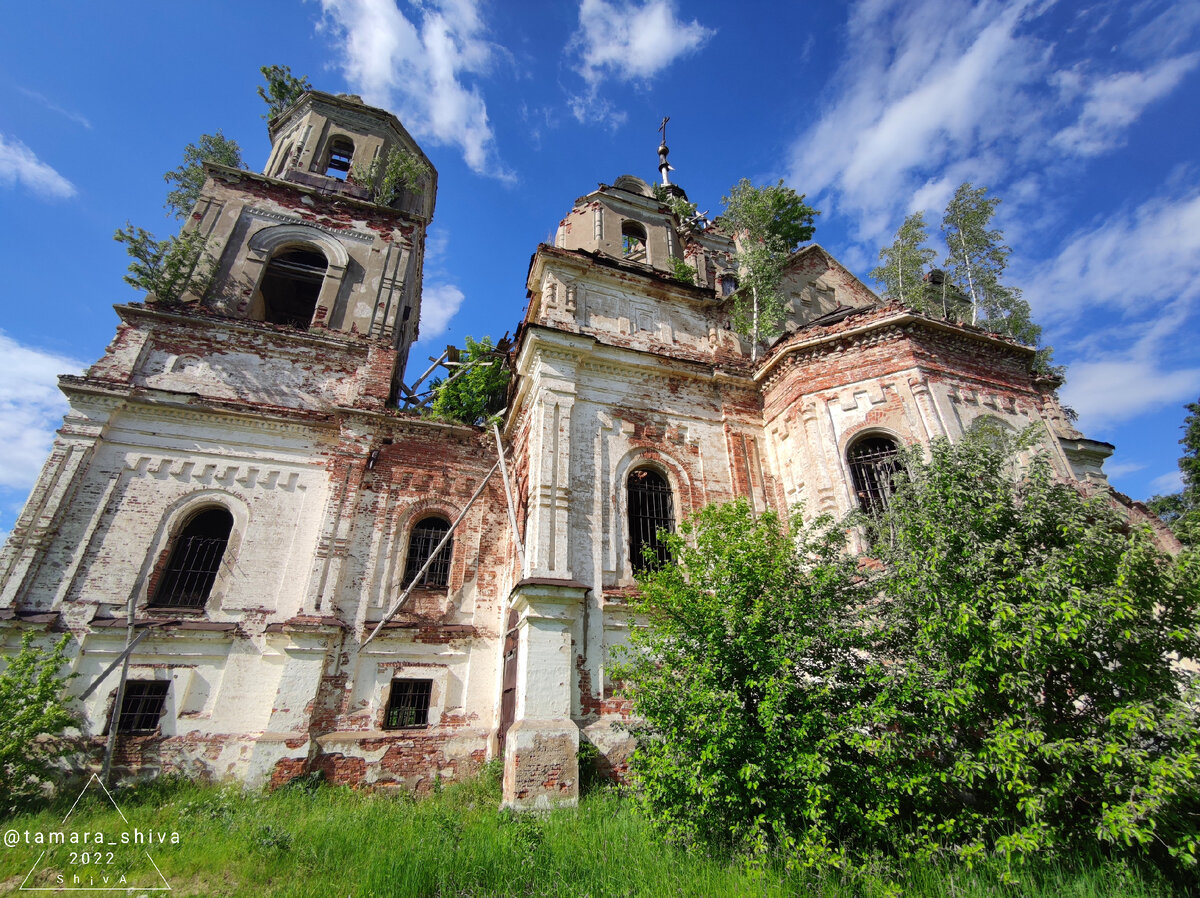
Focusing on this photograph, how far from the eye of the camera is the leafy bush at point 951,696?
540 cm

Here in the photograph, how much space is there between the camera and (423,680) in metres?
12.0

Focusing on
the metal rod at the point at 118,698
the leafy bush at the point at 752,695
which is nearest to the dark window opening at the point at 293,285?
the metal rod at the point at 118,698

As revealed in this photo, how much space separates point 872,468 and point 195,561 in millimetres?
14357

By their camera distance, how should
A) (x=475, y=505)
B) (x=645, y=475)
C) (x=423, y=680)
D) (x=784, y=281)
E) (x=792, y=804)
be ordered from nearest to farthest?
(x=792, y=804)
(x=423, y=680)
(x=645, y=475)
(x=475, y=505)
(x=784, y=281)

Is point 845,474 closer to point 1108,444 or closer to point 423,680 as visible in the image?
point 1108,444

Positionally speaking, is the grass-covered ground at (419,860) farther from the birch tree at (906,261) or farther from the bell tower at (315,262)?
the birch tree at (906,261)

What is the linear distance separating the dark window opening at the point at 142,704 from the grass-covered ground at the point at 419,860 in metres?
1.63

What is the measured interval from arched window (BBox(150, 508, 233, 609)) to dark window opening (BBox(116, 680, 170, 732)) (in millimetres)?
1506

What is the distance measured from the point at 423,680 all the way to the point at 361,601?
2174mm

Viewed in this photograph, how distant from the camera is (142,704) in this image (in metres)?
10.7

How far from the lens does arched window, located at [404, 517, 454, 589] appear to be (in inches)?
520

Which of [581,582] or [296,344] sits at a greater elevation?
[296,344]

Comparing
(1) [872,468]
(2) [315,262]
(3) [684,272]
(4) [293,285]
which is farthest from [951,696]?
(4) [293,285]

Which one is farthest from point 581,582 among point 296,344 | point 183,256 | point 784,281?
point 183,256
